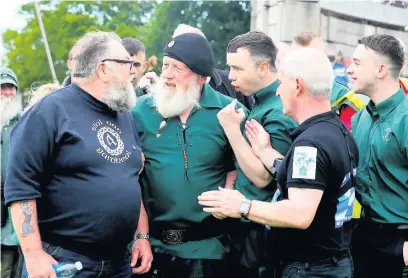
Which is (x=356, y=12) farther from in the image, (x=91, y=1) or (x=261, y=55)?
(x=91, y=1)

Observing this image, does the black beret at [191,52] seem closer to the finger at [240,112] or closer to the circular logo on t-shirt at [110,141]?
the finger at [240,112]

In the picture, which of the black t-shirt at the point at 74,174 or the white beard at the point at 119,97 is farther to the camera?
the white beard at the point at 119,97

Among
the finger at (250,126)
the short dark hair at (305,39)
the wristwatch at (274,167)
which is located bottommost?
the wristwatch at (274,167)

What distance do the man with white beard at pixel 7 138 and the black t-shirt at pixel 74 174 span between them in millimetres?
3065

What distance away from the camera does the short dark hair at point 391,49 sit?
14.1ft

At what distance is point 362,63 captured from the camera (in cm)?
434

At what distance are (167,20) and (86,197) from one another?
1383 inches

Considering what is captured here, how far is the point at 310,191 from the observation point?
3.16 meters

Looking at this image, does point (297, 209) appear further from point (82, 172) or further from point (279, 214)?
point (82, 172)

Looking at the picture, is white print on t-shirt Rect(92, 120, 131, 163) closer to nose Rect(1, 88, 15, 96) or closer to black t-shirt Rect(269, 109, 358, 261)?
black t-shirt Rect(269, 109, 358, 261)

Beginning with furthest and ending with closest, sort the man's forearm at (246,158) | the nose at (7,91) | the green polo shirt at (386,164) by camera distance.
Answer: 1. the nose at (7,91)
2. the green polo shirt at (386,164)
3. the man's forearm at (246,158)

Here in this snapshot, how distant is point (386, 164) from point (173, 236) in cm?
143

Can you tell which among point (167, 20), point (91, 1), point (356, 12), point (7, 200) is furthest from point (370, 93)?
point (91, 1)

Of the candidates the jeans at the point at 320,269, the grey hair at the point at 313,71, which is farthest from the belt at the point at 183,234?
the grey hair at the point at 313,71
